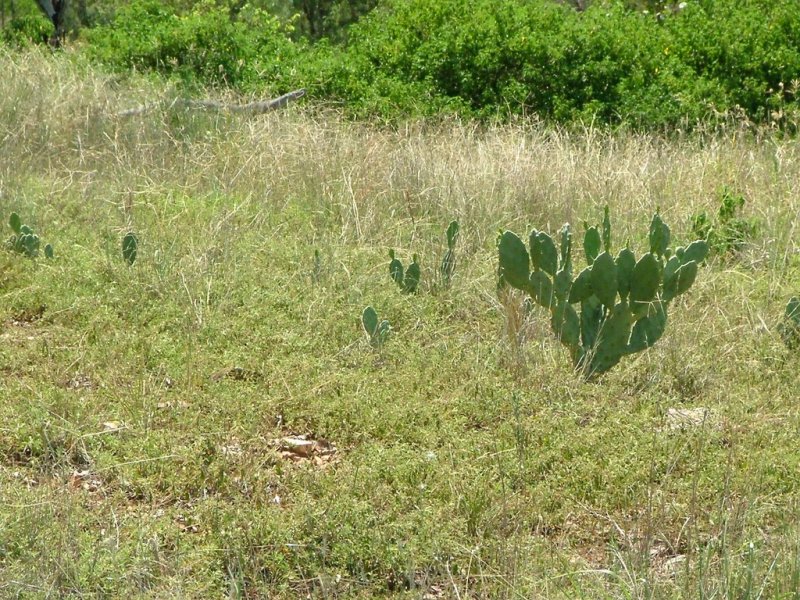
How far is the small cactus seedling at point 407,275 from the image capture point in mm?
5176

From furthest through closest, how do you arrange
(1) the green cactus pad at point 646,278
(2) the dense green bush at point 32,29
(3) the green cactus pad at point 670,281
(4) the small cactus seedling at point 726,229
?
(2) the dense green bush at point 32,29 → (4) the small cactus seedling at point 726,229 → (3) the green cactus pad at point 670,281 → (1) the green cactus pad at point 646,278

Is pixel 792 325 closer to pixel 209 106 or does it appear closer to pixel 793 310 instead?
pixel 793 310

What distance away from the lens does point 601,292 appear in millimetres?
4371

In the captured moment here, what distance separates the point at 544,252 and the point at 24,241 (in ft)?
8.77

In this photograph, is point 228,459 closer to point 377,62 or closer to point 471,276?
point 471,276

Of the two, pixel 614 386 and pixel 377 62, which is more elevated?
pixel 377 62

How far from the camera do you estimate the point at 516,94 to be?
376 inches

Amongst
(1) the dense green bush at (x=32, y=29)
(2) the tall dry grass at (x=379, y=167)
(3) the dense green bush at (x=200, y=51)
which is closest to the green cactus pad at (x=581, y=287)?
(2) the tall dry grass at (x=379, y=167)

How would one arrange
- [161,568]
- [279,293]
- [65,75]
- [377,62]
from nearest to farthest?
[161,568]
[279,293]
[65,75]
[377,62]

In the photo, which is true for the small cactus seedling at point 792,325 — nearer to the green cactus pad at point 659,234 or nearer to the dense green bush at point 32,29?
the green cactus pad at point 659,234

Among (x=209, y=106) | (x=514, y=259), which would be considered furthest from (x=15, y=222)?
(x=209, y=106)

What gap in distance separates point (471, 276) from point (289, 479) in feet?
6.98

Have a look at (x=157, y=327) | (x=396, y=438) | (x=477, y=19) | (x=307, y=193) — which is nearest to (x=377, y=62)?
(x=477, y=19)

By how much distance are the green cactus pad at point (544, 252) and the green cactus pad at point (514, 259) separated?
1.6 inches
